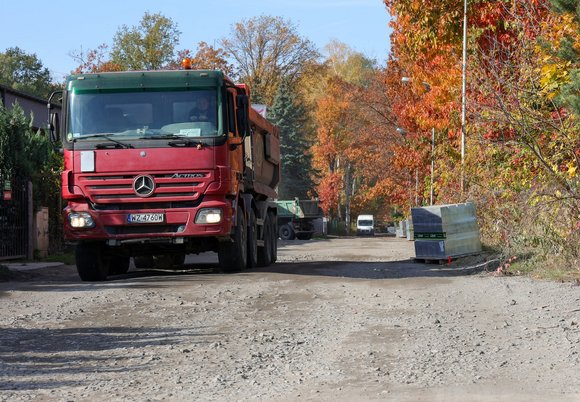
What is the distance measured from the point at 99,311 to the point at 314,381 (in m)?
5.25

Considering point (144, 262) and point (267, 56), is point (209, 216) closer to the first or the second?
point (144, 262)

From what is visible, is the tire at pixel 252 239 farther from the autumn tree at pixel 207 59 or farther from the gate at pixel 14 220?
the autumn tree at pixel 207 59

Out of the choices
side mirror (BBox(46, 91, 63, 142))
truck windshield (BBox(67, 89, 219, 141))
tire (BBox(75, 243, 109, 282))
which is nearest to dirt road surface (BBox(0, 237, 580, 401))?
tire (BBox(75, 243, 109, 282))

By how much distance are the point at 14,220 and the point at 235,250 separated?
8.22 meters

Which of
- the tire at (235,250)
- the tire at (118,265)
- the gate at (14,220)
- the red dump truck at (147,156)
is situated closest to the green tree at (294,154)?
the gate at (14,220)

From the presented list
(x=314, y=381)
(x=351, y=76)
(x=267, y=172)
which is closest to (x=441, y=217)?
(x=267, y=172)

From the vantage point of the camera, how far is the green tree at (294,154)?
7469 cm

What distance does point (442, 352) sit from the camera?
8.38 meters

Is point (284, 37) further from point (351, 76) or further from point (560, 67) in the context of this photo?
point (560, 67)


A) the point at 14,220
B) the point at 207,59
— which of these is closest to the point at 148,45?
the point at 207,59

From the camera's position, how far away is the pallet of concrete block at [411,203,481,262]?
22031mm

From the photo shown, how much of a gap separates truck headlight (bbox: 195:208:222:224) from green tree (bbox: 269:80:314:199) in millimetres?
57564

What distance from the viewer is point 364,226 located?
9462 cm

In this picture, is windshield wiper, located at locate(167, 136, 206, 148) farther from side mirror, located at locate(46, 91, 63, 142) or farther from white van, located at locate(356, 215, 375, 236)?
white van, located at locate(356, 215, 375, 236)
